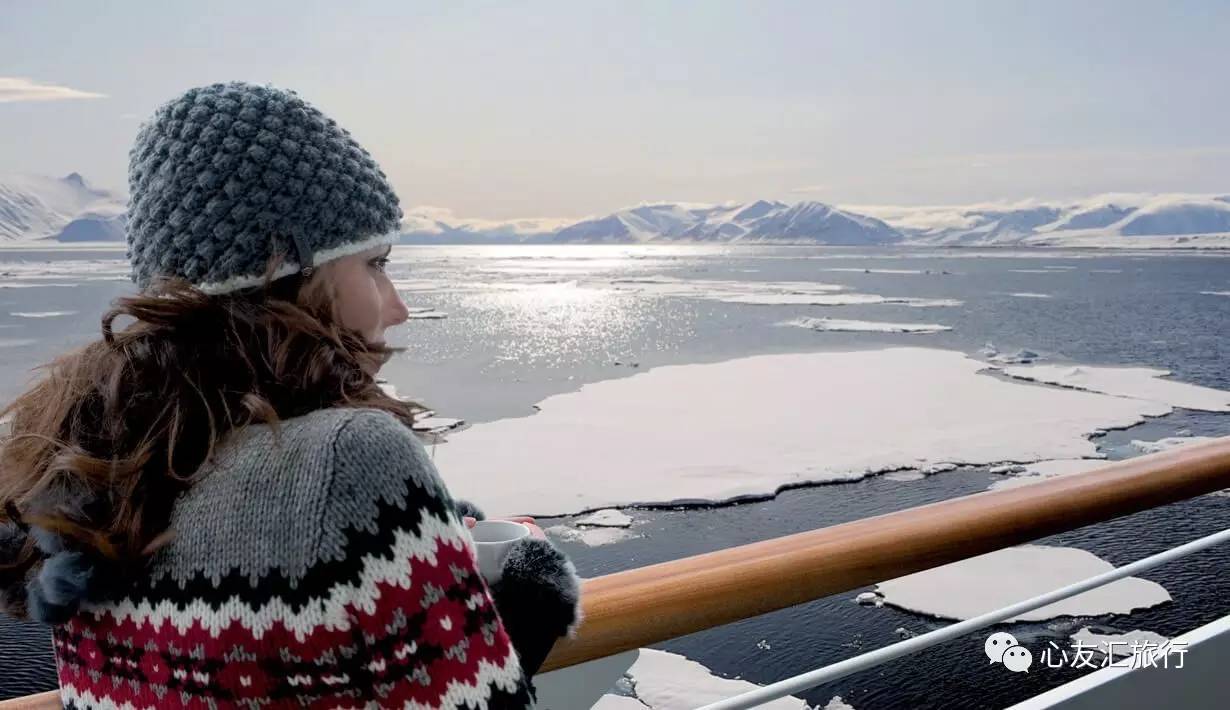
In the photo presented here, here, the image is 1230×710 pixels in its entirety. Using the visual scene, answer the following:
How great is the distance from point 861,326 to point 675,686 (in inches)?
376

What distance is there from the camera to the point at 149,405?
1.57 feet

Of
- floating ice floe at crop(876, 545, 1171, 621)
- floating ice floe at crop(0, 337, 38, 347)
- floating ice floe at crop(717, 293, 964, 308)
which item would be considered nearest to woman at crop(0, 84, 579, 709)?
floating ice floe at crop(876, 545, 1171, 621)

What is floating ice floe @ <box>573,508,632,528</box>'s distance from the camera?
3959 mm

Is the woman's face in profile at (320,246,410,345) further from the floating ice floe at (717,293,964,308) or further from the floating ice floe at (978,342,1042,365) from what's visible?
the floating ice floe at (717,293,964,308)

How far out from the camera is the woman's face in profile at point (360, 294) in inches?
23.0

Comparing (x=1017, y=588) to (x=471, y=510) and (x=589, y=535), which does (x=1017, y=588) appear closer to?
(x=589, y=535)

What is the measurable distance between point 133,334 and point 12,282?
19.0 m

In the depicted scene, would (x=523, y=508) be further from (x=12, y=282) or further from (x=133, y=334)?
(x=12, y=282)

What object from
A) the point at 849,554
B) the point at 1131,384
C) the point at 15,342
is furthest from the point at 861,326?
the point at 849,554

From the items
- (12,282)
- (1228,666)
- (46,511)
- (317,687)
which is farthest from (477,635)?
(12,282)

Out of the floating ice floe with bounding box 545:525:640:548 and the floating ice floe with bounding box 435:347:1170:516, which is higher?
the floating ice floe with bounding box 435:347:1170:516

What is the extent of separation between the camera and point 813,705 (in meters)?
2.94

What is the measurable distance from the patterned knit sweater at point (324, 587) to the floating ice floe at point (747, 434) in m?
2.91

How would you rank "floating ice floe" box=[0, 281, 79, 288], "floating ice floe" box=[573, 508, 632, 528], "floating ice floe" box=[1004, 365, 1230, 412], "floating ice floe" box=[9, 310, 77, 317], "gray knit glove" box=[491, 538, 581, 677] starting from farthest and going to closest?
"floating ice floe" box=[0, 281, 79, 288] → "floating ice floe" box=[9, 310, 77, 317] → "floating ice floe" box=[1004, 365, 1230, 412] → "floating ice floe" box=[573, 508, 632, 528] → "gray knit glove" box=[491, 538, 581, 677]
